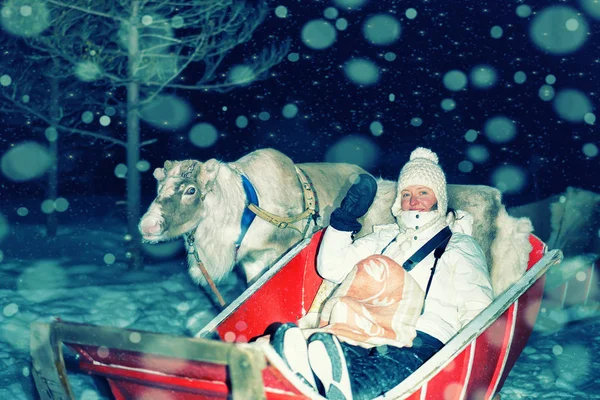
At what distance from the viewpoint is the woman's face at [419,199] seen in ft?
9.66

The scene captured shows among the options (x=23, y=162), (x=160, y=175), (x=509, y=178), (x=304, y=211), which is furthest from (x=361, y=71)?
(x=160, y=175)

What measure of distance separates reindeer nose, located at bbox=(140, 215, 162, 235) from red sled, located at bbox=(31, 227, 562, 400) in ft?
2.89

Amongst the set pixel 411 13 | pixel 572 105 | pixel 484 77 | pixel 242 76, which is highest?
pixel 411 13

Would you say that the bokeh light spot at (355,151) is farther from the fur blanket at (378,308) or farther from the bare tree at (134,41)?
the fur blanket at (378,308)

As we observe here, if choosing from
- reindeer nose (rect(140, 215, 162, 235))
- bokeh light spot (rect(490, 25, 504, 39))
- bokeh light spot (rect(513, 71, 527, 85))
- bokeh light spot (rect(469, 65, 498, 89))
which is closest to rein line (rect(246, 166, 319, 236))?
reindeer nose (rect(140, 215, 162, 235))

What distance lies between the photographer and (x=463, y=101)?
15984 mm

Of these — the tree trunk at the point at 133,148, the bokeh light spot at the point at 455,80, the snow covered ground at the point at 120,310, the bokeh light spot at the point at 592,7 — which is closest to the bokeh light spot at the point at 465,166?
the bokeh light spot at the point at 455,80

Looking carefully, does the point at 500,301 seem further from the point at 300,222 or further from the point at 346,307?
the point at 300,222

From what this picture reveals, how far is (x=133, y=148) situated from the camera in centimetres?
727

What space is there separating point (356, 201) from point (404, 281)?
0.58 m

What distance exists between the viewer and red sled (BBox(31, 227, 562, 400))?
5.41 ft

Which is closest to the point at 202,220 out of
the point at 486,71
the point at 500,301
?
the point at 500,301

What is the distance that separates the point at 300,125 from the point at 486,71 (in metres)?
6.77

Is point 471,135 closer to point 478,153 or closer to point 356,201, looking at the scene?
point 478,153
